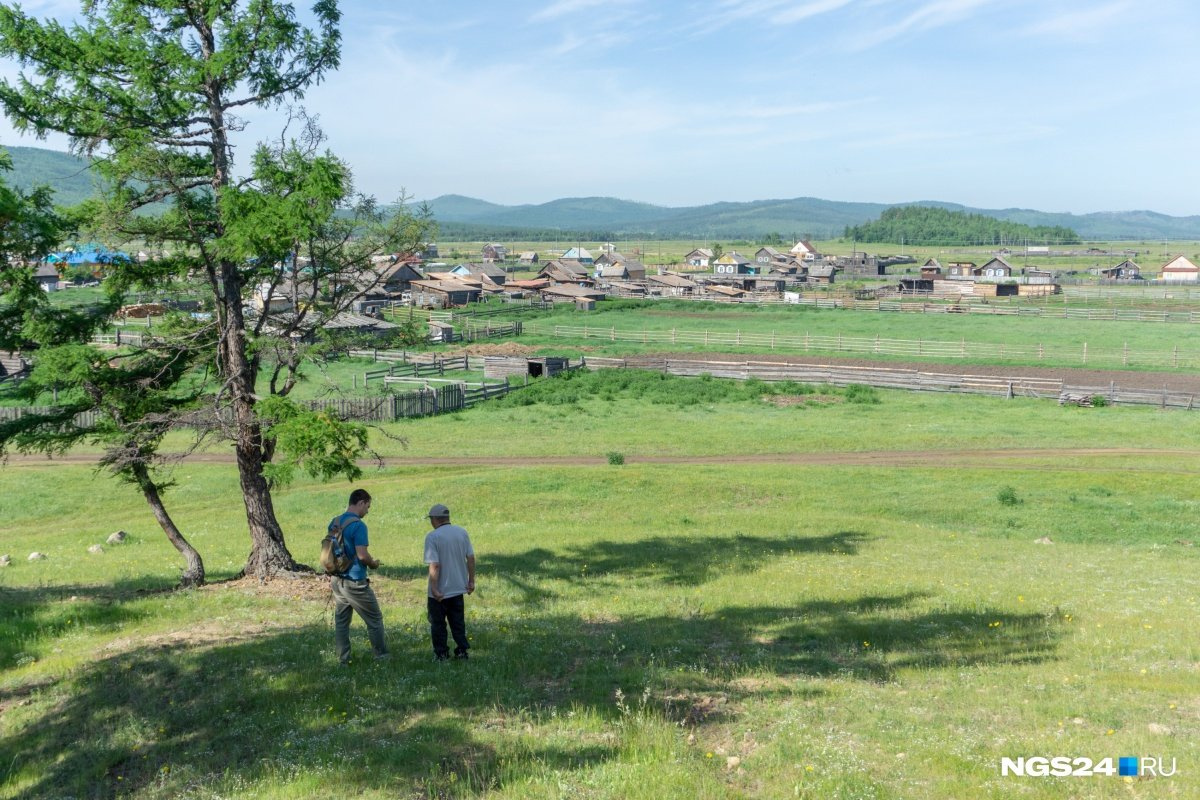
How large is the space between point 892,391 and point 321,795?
47142mm

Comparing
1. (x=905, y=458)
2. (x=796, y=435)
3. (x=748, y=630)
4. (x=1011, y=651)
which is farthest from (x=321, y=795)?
(x=796, y=435)

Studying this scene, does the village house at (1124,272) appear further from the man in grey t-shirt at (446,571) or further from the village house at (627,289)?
the man in grey t-shirt at (446,571)

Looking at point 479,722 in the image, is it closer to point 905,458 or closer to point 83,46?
point 83,46

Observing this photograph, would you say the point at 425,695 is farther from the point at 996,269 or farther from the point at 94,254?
the point at 996,269

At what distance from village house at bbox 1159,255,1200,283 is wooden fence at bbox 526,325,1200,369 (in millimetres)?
106928

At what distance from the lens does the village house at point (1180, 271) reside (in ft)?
511

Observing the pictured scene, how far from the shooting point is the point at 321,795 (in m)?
7.54

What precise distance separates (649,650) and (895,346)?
62401 mm

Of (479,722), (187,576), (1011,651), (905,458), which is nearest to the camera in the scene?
(479,722)

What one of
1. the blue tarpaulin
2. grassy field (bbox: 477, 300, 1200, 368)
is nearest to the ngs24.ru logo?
the blue tarpaulin

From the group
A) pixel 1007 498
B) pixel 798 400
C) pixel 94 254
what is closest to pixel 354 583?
pixel 94 254

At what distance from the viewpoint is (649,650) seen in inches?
454

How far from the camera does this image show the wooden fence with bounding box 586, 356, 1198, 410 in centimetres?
4503

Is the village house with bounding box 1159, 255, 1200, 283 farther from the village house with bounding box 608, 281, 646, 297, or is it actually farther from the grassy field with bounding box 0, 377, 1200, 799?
the grassy field with bounding box 0, 377, 1200, 799
